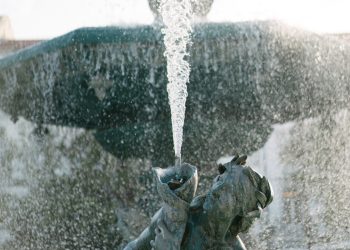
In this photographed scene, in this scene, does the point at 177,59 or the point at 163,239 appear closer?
the point at 163,239

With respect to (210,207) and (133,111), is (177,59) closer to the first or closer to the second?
(133,111)

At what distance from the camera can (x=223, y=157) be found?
14.1ft

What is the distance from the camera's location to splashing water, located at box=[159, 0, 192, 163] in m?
3.44

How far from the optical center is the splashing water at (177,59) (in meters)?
3.44

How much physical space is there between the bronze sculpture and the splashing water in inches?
38.9

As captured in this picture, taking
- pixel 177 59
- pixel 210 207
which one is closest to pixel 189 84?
pixel 177 59

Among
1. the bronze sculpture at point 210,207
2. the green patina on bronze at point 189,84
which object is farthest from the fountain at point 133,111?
the bronze sculpture at point 210,207

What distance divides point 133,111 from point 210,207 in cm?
197

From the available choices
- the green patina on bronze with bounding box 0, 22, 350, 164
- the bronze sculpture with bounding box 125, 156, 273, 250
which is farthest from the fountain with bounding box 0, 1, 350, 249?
the bronze sculpture with bounding box 125, 156, 273, 250

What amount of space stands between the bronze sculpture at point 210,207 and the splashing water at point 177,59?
0.99 metres

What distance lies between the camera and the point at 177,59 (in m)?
3.49

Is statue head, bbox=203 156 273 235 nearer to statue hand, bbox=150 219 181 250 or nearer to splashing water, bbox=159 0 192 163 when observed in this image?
statue hand, bbox=150 219 181 250

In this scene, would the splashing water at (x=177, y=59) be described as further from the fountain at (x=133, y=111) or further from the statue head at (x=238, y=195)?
the statue head at (x=238, y=195)

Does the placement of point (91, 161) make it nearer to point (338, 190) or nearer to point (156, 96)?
point (156, 96)
